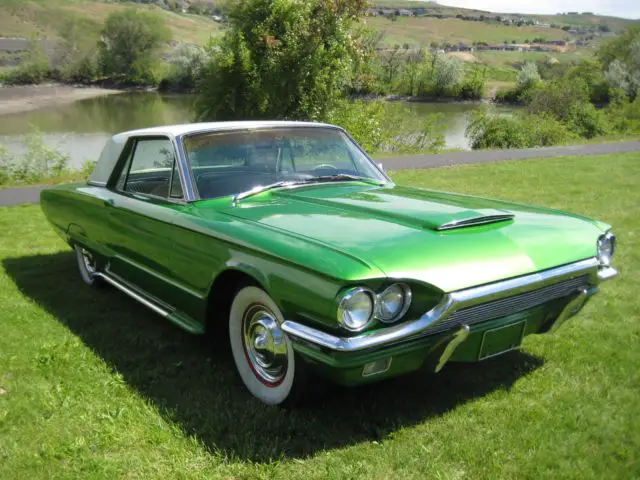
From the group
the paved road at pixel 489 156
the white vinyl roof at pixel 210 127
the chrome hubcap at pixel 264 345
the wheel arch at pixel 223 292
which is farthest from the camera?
the paved road at pixel 489 156

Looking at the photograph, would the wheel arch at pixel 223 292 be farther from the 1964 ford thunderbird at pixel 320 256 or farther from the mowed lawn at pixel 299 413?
the mowed lawn at pixel 299 413

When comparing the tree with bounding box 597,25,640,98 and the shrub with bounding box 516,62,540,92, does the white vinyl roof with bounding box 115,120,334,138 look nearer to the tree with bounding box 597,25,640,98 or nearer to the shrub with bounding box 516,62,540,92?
the tree with bounding box 597,25,640,98

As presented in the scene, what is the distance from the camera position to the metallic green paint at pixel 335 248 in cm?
263

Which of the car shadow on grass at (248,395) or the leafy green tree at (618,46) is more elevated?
the leafy green tree at (618,46)

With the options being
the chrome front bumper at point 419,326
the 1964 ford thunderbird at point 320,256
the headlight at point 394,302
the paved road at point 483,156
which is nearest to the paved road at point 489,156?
the paved road at point 483,156

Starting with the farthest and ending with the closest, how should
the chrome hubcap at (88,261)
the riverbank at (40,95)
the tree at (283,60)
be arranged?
the riverbank at (40,95)
the tree at (283,60)
the chrome hubcap at (88,261)

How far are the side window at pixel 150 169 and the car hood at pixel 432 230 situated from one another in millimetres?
720

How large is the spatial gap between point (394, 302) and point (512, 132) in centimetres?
2178

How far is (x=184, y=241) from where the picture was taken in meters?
3.59

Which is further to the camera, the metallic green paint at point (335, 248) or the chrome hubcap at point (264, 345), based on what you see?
the chrome hubcap at point (264, 345)

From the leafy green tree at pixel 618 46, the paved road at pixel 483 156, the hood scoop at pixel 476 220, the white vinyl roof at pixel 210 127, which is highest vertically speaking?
the leafy green tree at pixel 618 46

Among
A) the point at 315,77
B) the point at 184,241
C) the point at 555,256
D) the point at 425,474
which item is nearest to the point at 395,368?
the point at 425,474

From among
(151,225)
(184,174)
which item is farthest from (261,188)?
(151,225)

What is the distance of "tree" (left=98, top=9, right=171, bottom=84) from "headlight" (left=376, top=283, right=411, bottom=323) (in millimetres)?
61574
